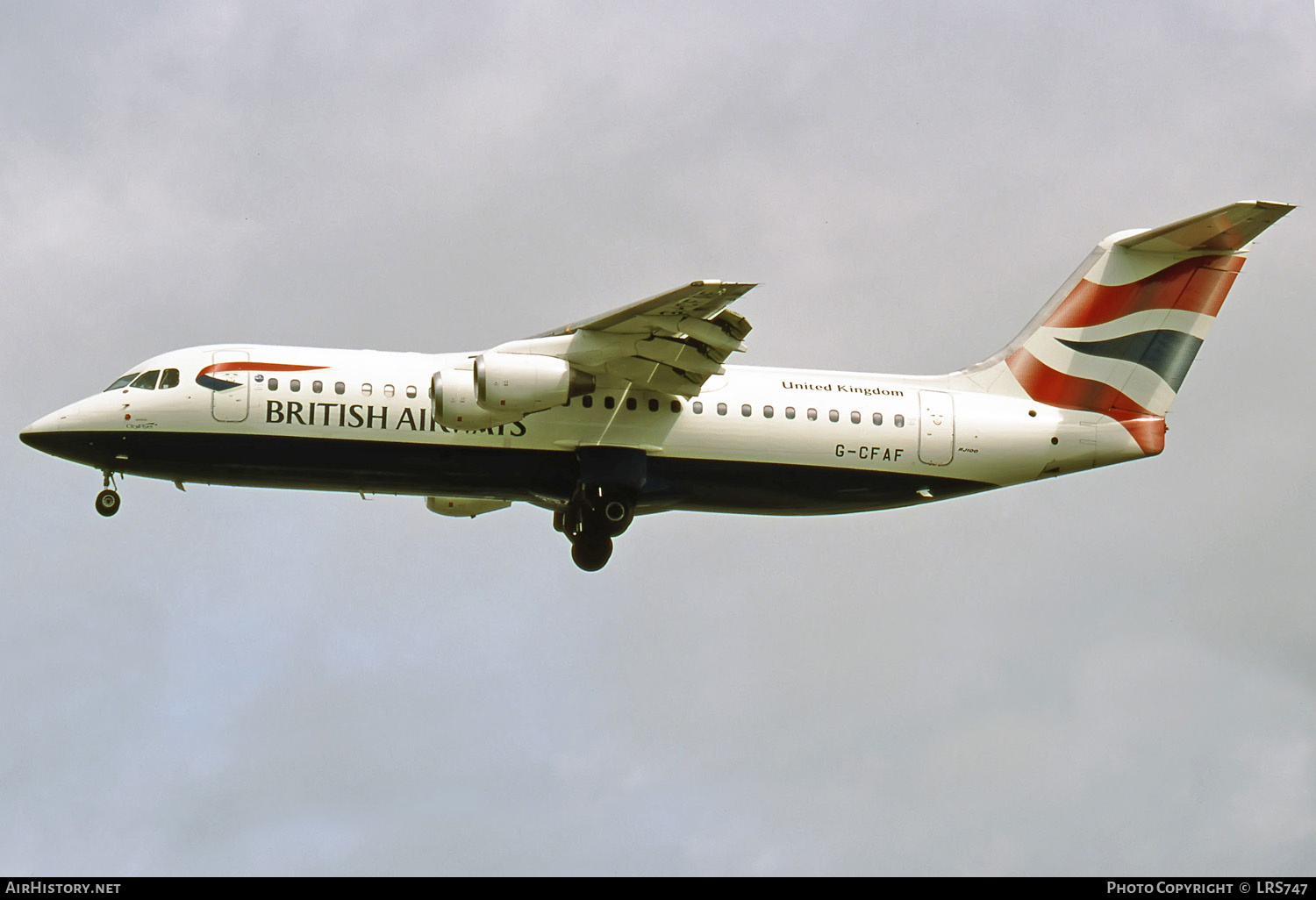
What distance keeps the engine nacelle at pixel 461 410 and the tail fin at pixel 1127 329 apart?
5.81m

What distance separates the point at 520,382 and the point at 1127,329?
7.51m

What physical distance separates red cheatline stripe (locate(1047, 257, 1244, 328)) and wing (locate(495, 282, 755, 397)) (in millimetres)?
4683

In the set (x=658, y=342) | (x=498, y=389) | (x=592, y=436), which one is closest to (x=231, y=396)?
(x=498, y=389)

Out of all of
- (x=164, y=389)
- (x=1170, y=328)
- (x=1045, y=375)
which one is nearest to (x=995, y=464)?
(x=1045, y=375)

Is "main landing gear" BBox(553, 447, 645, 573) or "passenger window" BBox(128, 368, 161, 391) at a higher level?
"passenger window" BBox(128, 368, 161, 391)

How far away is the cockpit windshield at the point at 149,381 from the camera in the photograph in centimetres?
1947

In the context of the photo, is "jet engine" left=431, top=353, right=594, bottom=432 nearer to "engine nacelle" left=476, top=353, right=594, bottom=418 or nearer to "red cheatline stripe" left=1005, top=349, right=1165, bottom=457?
"engine nacelle" left=476, top=353, right=594, bottom=418

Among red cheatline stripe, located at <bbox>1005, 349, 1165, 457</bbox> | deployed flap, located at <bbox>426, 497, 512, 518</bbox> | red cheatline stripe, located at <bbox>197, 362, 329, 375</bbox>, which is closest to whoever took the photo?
red cheatline stripe, located at <bbox>197, 362, 329, 375</bbox>

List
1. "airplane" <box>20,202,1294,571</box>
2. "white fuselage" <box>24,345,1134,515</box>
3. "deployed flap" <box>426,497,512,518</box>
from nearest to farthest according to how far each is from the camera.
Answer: "airplane" <box>20,202,1294,571</box>
"white fuselage" <box>24,345,1134,515</box>
"deployed flap" <box>426,497,512,518</box>

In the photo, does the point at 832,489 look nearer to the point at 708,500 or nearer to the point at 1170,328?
the point at 708,500

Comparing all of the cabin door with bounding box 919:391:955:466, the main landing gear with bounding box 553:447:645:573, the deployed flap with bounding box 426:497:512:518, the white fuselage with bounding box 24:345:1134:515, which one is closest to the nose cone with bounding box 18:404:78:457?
the white fuselage with bounding box 24:345:1134:515

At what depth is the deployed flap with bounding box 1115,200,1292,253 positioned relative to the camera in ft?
64.8

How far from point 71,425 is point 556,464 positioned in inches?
204
